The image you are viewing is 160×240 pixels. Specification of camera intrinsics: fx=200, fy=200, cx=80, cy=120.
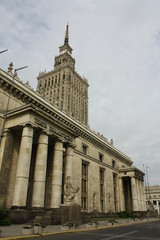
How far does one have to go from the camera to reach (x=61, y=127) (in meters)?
24.9

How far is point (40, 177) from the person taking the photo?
20.1 metres

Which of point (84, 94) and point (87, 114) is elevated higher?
point (84, 94)

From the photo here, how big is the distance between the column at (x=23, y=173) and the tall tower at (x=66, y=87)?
5198 centimetres

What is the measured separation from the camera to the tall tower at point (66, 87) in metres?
75.6

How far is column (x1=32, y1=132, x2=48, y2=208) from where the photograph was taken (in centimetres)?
1940

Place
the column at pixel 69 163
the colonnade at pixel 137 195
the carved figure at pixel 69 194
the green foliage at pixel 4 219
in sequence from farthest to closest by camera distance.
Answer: the colonnade at pixel 137 195 → the column at pixel 69 163 → the carved figure at pixel 69 194 → the green foliage at pixel 4 219

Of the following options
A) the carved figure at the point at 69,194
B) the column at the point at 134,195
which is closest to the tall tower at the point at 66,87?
the column at the point at 134,195

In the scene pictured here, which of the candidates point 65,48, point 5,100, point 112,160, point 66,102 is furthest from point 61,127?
point 65,48

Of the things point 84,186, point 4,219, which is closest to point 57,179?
point 4,219

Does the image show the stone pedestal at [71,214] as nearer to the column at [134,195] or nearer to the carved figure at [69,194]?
the carved figure at [69,194]

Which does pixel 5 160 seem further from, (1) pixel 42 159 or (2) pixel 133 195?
(2) pixel 133 195

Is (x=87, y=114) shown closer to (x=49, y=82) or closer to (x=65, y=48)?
(x=49, y=82)

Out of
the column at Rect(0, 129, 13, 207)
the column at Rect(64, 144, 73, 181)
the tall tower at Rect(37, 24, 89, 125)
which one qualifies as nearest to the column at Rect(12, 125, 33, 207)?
the column at Rect(0, 129, 13, 207)

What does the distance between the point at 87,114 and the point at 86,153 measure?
46663 millimetres
